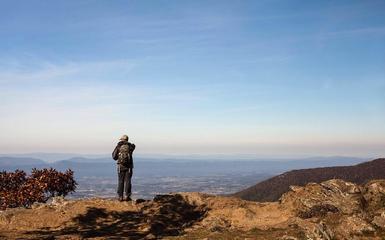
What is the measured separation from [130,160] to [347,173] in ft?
187

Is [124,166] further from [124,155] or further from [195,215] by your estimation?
[195,215]

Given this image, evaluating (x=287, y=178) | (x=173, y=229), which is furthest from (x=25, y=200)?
(x=287, y=178)

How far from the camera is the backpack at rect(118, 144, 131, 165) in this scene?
2592cm

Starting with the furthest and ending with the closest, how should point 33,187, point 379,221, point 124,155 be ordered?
point 33,187 < point 124,155 < point 379,221

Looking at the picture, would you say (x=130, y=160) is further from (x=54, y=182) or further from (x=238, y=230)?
(x=54, y=182)

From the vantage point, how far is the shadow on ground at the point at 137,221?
67.2ft

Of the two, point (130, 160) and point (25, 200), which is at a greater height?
point (130, 160)

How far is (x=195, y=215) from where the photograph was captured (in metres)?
24.6

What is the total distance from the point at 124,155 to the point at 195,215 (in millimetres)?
6031

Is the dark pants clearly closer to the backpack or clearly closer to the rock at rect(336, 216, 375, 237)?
the backpack

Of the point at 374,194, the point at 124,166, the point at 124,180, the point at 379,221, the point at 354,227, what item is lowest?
the point at 354,227

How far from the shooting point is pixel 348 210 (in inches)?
888

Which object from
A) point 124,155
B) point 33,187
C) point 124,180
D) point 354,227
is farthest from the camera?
point 33,187

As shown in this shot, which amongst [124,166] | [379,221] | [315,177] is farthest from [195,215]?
[315,177]
